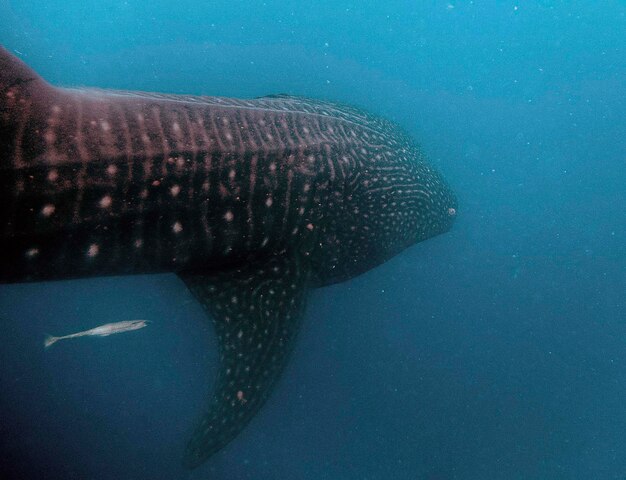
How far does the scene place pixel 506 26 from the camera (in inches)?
734

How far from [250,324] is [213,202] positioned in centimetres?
116

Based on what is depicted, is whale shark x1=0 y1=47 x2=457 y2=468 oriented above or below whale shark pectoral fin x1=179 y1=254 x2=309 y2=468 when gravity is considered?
above

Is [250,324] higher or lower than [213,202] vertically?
lower

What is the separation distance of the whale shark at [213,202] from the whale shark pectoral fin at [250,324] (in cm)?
1

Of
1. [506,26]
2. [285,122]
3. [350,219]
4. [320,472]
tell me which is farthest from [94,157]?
[506,26]

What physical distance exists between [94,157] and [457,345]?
28.6ft

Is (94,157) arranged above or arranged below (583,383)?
above

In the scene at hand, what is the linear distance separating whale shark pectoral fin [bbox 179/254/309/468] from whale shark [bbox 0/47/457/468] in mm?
10

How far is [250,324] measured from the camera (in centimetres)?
350

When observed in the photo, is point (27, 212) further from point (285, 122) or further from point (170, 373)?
point (170, 373)

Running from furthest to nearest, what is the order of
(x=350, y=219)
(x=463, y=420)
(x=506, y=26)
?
(x=506, y=26)
(x=463, y=420)
(x=350, y=219)

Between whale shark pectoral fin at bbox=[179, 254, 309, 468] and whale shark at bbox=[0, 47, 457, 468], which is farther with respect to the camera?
whale shark pectoral fin at bbox=[179, 254, 309, 468]

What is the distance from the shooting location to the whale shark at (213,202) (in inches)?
89.7

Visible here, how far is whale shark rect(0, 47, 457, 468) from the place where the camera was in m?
2.28
